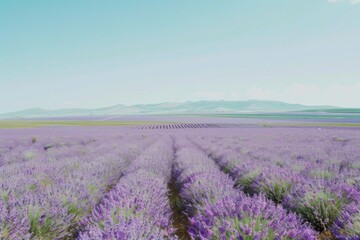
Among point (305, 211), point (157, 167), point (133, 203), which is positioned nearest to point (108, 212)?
point (133, 203)

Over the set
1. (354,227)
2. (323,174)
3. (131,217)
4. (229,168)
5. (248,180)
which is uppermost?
(131,217)

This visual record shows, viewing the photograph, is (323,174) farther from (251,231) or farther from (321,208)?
(251,231)

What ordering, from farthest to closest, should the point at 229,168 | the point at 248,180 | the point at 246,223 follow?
the point at 229,168
the point at 248,180
the point at 246,223

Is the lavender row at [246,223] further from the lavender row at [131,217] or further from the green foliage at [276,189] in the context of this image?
the green foliage at [276,189]

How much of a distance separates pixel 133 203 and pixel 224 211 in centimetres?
95

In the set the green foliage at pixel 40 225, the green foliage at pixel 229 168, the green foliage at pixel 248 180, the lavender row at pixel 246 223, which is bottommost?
the green foliage at pixel 229 168

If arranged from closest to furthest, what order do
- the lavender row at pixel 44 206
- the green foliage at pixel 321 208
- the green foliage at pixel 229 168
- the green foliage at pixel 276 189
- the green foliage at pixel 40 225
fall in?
the lavender row at pixel 44 206, the green foliage at pixel 40 225, the green foliage at pixel 321 208, the green foliage at pixel 276 189, the green foliage at pixel 229 168

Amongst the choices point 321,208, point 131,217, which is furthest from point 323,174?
point 131,217

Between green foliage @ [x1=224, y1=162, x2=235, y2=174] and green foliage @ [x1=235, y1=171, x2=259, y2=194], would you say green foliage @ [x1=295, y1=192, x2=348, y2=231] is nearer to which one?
green foliage @ [x1=235, y1=171, x2=259, y2=194]

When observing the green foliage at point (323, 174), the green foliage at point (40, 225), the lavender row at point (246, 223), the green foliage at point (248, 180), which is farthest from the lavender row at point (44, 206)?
the green foliage at point (323, 174)

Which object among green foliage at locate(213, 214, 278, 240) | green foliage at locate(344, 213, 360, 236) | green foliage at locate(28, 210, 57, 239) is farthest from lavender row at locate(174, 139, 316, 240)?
green foliage at locate(28, 210, 57, 239)

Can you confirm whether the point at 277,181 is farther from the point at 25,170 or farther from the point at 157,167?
the point at 25,170

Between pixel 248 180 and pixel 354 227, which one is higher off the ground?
pixel 354 227

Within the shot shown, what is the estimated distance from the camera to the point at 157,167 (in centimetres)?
624
